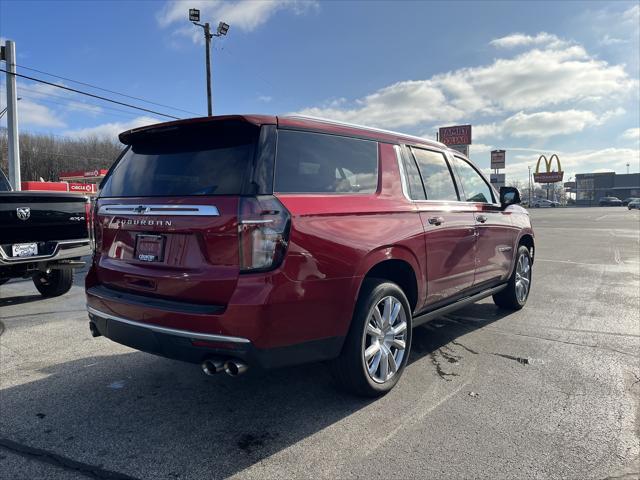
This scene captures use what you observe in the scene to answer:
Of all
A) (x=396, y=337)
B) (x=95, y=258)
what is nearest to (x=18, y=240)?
(x=95, y=258)

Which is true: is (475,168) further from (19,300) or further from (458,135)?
(458,135)

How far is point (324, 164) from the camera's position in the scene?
3236mm

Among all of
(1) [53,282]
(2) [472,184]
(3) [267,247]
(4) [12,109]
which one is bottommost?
(1) [53,282]

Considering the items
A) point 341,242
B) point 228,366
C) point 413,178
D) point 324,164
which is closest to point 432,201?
point 413,178

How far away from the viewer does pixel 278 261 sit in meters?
2.68

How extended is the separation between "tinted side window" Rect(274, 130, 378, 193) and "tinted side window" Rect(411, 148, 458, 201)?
2.20 feet

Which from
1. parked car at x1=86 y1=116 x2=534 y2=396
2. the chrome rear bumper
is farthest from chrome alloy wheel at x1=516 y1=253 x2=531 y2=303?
the chrome rear bumper

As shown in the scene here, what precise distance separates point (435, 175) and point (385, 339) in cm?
170

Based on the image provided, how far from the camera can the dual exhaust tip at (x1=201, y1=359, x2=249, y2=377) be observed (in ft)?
8.73

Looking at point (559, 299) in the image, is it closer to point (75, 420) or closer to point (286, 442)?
point (286, 442)

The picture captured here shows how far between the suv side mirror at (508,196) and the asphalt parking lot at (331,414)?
1.50 metres

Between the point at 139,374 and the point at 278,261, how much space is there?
6.71 ft

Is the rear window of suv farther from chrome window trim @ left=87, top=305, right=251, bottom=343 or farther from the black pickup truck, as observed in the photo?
the black pickup truck

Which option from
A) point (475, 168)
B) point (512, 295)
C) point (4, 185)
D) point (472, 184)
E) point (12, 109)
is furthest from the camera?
point (12, 109)
